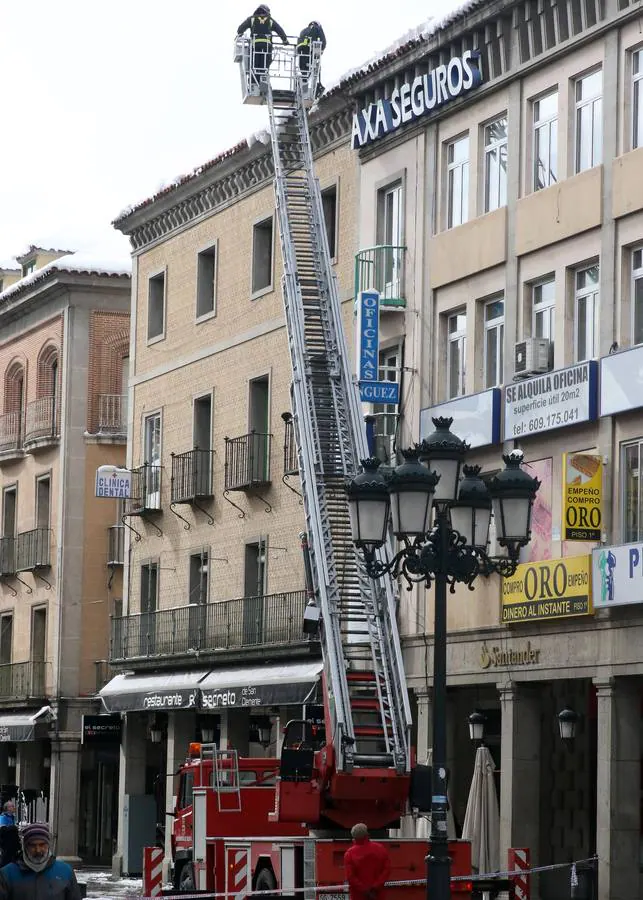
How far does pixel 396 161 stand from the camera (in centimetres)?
3519

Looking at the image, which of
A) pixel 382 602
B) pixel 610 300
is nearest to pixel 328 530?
pixel 382 602

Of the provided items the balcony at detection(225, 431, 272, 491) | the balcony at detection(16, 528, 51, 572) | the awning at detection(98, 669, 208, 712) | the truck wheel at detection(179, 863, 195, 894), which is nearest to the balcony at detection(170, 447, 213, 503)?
the balcony at detection(225, 431, 272, 491)

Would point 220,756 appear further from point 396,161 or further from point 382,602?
point 396,161

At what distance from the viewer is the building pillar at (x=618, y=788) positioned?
27391 mm

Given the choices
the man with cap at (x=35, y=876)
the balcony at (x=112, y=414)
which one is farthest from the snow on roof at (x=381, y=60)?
the man with cap at (x=35, y=876)

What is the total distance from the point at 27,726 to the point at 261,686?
618 inches

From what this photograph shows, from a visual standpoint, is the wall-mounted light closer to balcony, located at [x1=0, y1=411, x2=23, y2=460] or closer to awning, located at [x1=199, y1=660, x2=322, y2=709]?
awning, located at [x1=199, y1=660, x2=322, y2=709]

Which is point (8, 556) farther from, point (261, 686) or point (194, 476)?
point (261, 686)

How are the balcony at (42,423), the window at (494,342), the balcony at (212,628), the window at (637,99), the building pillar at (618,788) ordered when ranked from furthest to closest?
the balcony at (42,423)
the balcony at (212,628)
the window at (494,342)
the window at (637,99)
the building pillar at (618,788)

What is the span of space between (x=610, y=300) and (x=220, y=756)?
8395 millimetres

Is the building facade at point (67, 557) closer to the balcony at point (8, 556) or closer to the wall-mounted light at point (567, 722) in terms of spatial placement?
the balcony at point (8, 556)

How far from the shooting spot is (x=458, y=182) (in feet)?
110

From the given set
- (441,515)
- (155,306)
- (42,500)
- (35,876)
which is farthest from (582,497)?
(42,500)

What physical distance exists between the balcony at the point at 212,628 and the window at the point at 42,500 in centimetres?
850
